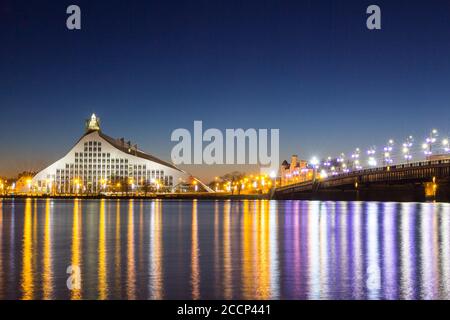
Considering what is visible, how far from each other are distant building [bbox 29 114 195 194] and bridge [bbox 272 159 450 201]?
53.0 m

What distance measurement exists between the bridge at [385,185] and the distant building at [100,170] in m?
53.0

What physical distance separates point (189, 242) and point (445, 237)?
37.0 ft

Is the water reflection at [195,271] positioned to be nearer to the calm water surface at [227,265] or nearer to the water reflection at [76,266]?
the calm water surface at [227,265]

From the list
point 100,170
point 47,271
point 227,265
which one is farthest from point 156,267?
point 100,170

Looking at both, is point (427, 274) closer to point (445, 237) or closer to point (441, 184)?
point (445, 237)

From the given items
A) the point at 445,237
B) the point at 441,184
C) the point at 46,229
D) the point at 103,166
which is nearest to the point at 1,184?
the point at 103,166

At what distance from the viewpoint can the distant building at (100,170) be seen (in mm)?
188000

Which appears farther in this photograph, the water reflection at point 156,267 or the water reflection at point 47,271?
→ the water reflection at point 156,267

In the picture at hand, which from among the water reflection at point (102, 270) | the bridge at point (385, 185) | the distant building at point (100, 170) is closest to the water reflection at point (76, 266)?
the water reflection at point (102, 270)

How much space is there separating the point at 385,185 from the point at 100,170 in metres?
95.1

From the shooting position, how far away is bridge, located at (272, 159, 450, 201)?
294 feet

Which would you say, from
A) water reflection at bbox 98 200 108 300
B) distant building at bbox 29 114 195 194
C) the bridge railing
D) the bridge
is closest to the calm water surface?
water reflection at bbox 98 200 108 300

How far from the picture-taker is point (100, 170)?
19400cm

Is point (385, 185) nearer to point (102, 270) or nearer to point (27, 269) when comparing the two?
point (102, 270)
